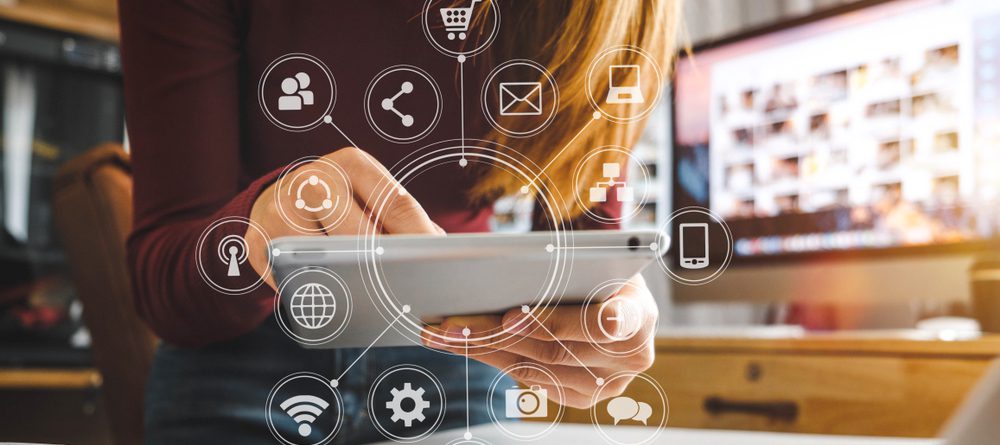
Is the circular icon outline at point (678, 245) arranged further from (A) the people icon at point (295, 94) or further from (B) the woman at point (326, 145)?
(A) the people icon at point (295, 94)

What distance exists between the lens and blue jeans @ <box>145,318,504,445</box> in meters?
0.34

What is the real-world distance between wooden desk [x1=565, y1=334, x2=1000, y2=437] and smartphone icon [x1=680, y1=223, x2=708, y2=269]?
4cm

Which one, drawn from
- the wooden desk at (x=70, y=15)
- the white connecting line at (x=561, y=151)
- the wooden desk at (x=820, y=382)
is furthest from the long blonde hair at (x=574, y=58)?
the wooden desk at (x=70, y=15)

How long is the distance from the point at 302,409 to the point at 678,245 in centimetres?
21

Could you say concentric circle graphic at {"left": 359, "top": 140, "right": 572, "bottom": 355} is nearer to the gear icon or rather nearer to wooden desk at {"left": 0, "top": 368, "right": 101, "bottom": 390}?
the gear icon

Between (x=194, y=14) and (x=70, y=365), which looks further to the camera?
(x=70, y=365)

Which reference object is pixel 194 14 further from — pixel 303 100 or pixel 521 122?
pixel 521 122

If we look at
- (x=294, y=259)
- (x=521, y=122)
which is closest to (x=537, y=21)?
(x=521, y=122)

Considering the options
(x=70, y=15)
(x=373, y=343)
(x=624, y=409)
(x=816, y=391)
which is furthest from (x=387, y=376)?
(x=70, y=15)

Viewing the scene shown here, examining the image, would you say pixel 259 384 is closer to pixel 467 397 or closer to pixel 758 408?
pixel 467 397

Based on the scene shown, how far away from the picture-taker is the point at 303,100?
0.35 metres

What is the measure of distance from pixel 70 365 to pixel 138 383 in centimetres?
13

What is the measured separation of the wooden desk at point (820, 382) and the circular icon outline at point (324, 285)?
4.8 inches

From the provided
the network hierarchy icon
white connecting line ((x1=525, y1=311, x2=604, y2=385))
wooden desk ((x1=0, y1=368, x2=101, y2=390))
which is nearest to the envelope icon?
the network hierarchy icon
